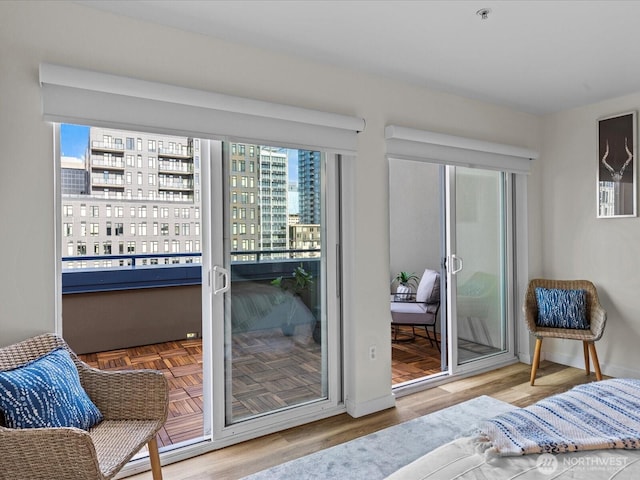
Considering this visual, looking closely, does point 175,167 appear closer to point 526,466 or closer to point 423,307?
point 423,307

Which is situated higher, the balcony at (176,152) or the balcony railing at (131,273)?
the balcony at (176,152)

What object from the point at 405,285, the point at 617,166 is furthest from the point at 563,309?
the point at 405,285

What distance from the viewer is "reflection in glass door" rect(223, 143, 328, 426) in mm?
Result: 2580

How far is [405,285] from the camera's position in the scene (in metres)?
5.31

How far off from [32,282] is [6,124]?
727mm

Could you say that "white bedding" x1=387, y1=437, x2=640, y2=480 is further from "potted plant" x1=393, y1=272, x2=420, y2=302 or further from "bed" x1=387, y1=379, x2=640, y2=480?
"potted plant" x1=393, y1=272, x2=420, y2=302

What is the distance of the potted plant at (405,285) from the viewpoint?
5.03 metres

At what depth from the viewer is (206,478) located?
219 centimetres

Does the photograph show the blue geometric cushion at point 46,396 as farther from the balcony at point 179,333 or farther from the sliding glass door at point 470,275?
the sliding glass door at point 470,275

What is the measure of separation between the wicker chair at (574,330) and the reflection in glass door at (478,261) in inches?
13.5

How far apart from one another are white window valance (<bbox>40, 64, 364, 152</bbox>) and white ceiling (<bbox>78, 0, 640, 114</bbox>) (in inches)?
14.4

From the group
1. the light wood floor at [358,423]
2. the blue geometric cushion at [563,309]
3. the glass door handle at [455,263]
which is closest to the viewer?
the light wood floor at [358,423]

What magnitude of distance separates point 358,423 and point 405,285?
8.92 feet

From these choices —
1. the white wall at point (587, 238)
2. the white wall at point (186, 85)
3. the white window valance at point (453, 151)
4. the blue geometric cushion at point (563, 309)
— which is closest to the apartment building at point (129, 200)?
the white wall at point (186, 85)
